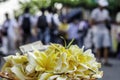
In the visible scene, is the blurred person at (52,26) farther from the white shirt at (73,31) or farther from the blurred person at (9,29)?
the blurred person at (9,29)

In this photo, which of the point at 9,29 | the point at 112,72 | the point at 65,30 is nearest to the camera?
the point at 112,72

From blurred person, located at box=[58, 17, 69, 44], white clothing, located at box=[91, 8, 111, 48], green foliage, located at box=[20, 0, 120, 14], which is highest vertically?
green foliage, located at box=[20, 0, 120, 14]

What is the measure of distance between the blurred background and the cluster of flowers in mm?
9089

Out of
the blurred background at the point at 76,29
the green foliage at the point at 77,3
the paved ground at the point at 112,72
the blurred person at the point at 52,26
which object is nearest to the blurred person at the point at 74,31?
the blurred background at the point at 76,29

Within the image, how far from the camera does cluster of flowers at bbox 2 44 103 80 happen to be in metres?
2.96

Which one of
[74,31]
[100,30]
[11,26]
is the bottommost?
[100,30]

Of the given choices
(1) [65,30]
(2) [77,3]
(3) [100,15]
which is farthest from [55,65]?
(2) [77,3]

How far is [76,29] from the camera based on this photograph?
1645 cm

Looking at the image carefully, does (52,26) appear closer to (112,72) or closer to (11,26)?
(11,26)

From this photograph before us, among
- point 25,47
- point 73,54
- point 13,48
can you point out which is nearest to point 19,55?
point 25,47

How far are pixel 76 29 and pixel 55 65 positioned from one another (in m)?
13.5

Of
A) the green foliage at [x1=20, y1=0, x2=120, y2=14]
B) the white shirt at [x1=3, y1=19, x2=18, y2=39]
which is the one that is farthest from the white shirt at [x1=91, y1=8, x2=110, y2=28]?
the white shirt at [x1=3, y1=19, x2=18, y2=39]

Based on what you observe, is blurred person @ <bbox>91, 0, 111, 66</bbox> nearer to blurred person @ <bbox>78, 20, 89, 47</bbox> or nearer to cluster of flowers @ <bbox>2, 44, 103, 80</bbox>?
blurred person @ <bbox>78, 20, 89, 47</bbox>

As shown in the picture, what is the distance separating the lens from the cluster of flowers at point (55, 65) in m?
2.96
